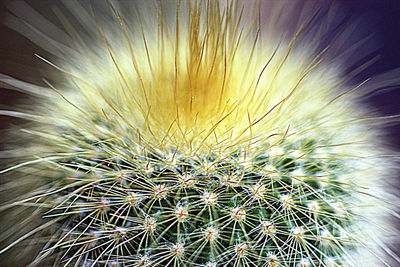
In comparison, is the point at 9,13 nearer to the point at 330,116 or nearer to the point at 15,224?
the point at 15,224

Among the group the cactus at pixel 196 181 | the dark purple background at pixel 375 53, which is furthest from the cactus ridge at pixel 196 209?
the dark purple background at pixel 375 53

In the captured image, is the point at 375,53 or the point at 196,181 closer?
the point at 196,181

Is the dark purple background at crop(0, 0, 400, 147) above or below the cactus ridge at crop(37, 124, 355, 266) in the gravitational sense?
above

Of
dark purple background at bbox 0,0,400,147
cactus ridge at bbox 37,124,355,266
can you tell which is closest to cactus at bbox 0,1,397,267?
cactus ridge at bbox 37,124,355,266

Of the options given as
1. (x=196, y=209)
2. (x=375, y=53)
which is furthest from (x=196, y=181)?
(x=375, y=53)

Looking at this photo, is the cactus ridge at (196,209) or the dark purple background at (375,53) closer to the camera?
the cactus ridge at (196,209)

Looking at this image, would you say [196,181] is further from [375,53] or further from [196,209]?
[375,53]

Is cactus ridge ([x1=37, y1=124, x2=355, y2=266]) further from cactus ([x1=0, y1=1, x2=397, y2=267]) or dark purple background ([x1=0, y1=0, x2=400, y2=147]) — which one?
dark purple background ([x1=0, y1=0, x2=400, y2=147])

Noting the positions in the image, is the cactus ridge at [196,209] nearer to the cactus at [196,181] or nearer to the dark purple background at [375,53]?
the cactus at [196,181]
